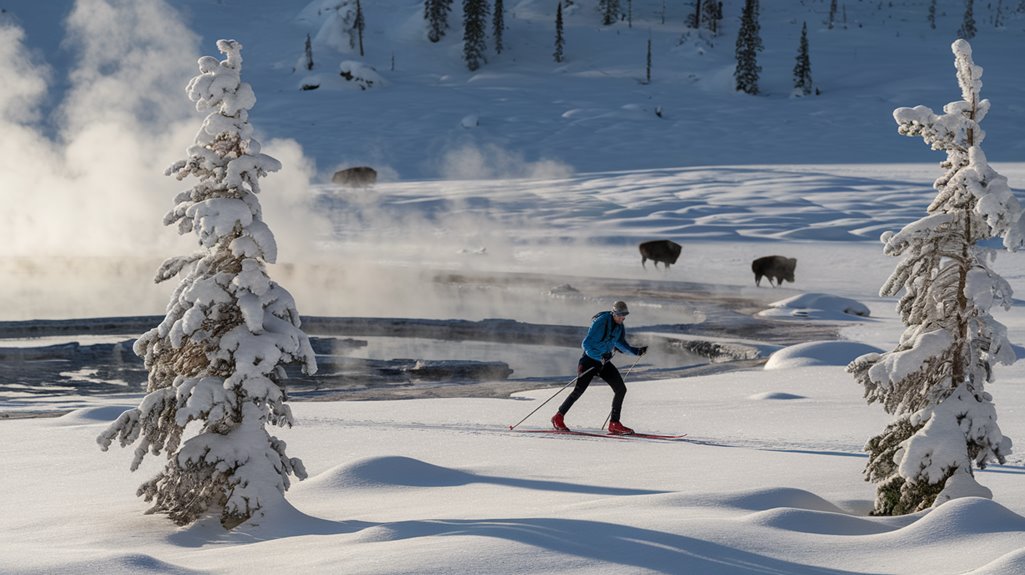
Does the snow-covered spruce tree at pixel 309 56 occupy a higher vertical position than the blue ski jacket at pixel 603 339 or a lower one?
higher

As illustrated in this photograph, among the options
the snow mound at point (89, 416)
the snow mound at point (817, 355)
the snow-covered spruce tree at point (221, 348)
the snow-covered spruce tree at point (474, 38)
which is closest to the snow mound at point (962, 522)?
the snow-covered spruce tree at point (221, 348)

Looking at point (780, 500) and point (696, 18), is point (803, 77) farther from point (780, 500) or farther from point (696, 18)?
point (780, 500)

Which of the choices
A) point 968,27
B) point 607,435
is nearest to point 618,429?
point 607,435

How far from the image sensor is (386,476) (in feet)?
30.2

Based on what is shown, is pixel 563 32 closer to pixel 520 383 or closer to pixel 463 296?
pixel 463 296

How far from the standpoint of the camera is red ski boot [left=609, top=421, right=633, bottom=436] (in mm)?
11883

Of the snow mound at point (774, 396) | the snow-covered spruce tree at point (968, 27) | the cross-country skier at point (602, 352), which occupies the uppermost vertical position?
the snow-covered spruce tree at point (968, 27)

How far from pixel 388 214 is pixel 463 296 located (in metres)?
16.7

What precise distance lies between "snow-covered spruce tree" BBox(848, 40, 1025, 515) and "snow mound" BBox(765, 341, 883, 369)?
30.5ft

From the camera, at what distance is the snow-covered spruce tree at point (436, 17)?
290 feet

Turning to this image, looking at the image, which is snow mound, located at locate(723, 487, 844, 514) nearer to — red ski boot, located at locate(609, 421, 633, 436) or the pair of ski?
the pair of ski

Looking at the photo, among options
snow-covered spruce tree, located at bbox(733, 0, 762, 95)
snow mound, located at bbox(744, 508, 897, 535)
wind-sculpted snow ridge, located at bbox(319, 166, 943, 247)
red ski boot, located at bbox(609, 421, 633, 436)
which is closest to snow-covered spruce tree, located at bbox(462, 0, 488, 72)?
snow-covered spruce tree, located at bbox(733, 0, 762, 95)

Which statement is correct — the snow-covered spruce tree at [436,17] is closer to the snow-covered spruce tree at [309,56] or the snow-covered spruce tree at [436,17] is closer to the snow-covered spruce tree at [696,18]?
the snow-covered spruce tree at [309,56]

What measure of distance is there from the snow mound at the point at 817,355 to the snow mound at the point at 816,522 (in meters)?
9.93
